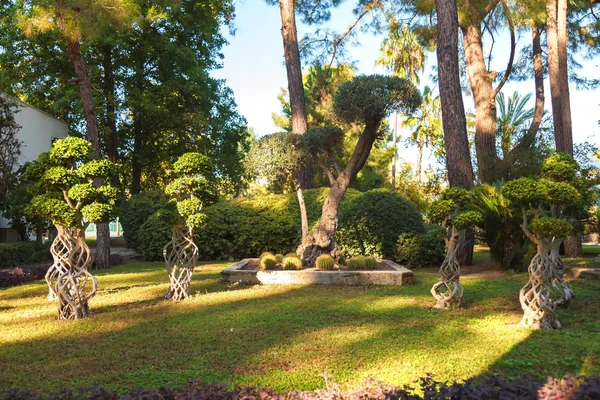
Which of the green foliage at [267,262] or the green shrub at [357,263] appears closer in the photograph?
the green shrub at [357,263]

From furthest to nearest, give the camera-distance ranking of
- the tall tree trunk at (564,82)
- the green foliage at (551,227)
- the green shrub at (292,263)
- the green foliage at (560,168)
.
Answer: the tall tree trunk at (564,82), the green shrub at (292,263), the green foliage at (560,168), the green foliage at (551,227)

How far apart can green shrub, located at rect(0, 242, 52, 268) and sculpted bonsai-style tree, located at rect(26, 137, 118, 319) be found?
7227mm

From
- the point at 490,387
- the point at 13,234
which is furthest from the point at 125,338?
the point at 13,234

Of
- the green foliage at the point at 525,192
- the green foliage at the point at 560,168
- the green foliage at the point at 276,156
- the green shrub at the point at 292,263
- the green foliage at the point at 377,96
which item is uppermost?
the green foliage at the point at 377,96

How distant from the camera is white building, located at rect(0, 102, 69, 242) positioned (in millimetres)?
17469

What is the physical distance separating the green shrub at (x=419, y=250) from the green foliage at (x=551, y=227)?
23.4 feet

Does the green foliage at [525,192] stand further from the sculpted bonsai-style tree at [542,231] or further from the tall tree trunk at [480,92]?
the tall tree trunk at [480,92]

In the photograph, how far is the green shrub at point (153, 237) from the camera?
15.2 meters

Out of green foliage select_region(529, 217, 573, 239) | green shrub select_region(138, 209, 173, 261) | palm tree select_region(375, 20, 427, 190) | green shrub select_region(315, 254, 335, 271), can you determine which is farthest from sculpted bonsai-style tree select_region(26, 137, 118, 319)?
palm tree select_region(375, 20, 427, 190)

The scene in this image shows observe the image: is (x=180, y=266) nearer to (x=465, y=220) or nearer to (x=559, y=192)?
(x=465, y=220)

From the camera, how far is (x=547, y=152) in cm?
1467

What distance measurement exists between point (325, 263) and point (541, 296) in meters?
5.21

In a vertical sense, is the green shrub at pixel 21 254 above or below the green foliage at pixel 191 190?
below

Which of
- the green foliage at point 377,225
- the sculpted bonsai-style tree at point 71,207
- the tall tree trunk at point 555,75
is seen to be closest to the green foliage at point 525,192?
the sculpted bonsai-style tree at point 71,207
